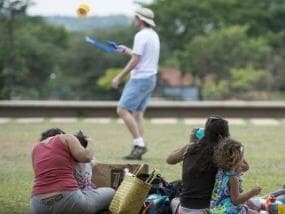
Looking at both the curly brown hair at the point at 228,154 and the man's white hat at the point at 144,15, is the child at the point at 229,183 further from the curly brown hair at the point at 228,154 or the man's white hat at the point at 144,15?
the man's white hat at the point at 144,15

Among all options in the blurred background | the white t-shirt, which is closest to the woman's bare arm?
the white t-shirt

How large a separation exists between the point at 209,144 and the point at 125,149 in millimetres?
4803

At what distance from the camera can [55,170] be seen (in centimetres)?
569

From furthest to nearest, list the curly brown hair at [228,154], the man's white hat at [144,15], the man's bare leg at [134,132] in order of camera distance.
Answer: the man's white hat at [144,15], the man's bare leg at [134,132], the curly brown hair at [228,154]

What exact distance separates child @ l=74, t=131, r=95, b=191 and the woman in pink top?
13 cm

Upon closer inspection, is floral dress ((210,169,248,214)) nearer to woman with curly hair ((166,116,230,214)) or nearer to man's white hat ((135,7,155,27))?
woman with curly hair ((166,116,230,214))

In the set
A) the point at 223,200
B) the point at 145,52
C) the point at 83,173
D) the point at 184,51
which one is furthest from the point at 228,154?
the point at 184,51

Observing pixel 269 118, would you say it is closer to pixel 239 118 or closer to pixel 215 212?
pixel 239 118

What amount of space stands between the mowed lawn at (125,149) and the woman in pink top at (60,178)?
73 cm

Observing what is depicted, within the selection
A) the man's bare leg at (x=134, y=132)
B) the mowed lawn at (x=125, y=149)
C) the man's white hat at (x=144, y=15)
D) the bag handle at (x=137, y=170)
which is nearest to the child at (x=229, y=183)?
the bag handle at (x=137, y=170)

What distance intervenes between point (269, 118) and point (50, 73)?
38.1 meters

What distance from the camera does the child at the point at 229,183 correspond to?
17.5ft

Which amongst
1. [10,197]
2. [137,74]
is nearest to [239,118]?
[137,74]

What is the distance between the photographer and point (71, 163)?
5750mm
